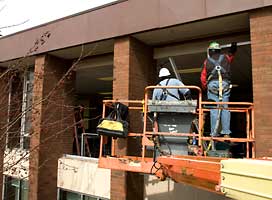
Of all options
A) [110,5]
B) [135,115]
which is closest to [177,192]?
[135,115]

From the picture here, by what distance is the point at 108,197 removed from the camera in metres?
7.69

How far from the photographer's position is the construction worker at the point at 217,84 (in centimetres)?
503

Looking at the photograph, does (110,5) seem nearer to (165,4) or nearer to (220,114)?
(165,4)

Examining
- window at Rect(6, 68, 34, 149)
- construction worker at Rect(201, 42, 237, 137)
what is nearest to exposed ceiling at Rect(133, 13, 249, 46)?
construction worker at Rect(201, 42, 237, 137)

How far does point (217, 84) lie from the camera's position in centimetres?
518

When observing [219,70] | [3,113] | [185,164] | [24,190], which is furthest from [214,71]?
[24,190]

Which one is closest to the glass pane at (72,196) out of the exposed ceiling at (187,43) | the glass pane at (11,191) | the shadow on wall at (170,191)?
the shadow on wall at (170,191)

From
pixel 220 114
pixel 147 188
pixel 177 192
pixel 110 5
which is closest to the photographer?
pixel 220 114

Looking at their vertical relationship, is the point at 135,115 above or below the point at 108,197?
above

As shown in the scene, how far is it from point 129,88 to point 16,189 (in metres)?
6.24

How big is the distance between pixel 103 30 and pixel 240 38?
304cm

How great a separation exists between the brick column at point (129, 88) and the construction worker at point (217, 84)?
2210 mm

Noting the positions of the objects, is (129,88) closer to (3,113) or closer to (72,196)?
(3,113)

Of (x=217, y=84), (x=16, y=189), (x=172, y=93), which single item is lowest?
(x=16, y=189)
